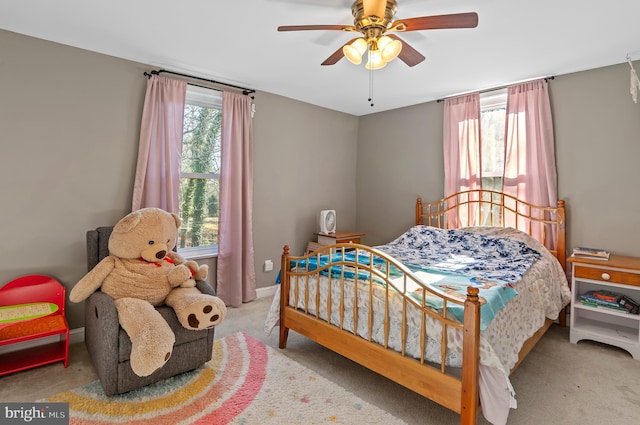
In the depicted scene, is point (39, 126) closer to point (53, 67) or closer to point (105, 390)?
point (53, 67)

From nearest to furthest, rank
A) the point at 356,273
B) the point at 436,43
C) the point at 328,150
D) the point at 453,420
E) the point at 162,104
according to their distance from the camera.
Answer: the point at 453,420, the point at 356,273, the point at 436,43, the point at 162,104, the point at 328,150

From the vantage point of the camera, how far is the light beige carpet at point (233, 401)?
5.93ft

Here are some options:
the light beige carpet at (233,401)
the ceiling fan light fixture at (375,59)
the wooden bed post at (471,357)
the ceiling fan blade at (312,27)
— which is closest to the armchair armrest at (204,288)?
the light beige carpet at (233,401)

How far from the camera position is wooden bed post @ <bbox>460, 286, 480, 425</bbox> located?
61.3 inches

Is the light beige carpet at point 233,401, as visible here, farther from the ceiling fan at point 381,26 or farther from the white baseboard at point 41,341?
the ceiling fan at point 381,26

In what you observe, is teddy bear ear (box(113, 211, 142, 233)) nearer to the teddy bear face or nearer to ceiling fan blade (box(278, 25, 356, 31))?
the teddy bear face

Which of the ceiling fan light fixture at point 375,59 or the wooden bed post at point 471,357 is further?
the ceiling fan light fixture at point 375,59

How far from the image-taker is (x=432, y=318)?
5.79 feet

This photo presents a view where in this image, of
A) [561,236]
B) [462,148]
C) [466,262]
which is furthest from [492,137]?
[466,262]

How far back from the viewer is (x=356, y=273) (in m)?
2.14

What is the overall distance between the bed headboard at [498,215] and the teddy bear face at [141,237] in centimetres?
292

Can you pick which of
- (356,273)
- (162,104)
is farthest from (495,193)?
(162,104)

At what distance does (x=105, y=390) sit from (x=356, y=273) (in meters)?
1.65

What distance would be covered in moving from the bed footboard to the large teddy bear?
0.63 metres
